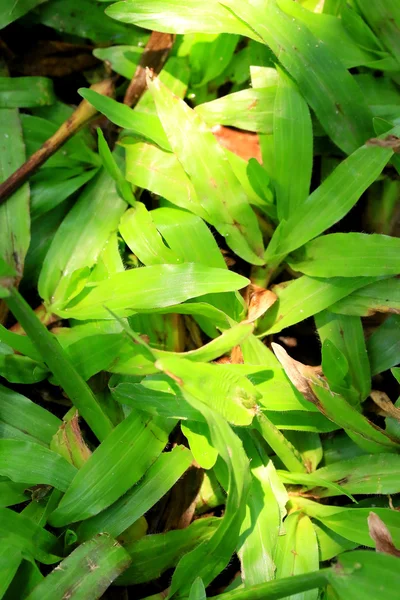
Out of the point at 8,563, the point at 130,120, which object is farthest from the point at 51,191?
the point at 8,563

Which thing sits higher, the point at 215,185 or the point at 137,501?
the point at 215,185

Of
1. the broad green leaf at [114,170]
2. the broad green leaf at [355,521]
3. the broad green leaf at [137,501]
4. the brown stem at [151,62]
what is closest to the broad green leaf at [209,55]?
the brown stem at [151,62]

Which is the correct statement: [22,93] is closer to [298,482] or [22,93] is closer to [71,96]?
[71,96]

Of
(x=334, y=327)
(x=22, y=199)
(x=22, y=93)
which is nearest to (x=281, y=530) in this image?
(x=334, y=327)

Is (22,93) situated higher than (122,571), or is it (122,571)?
(22,93)

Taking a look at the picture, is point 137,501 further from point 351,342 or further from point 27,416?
point 351,342
